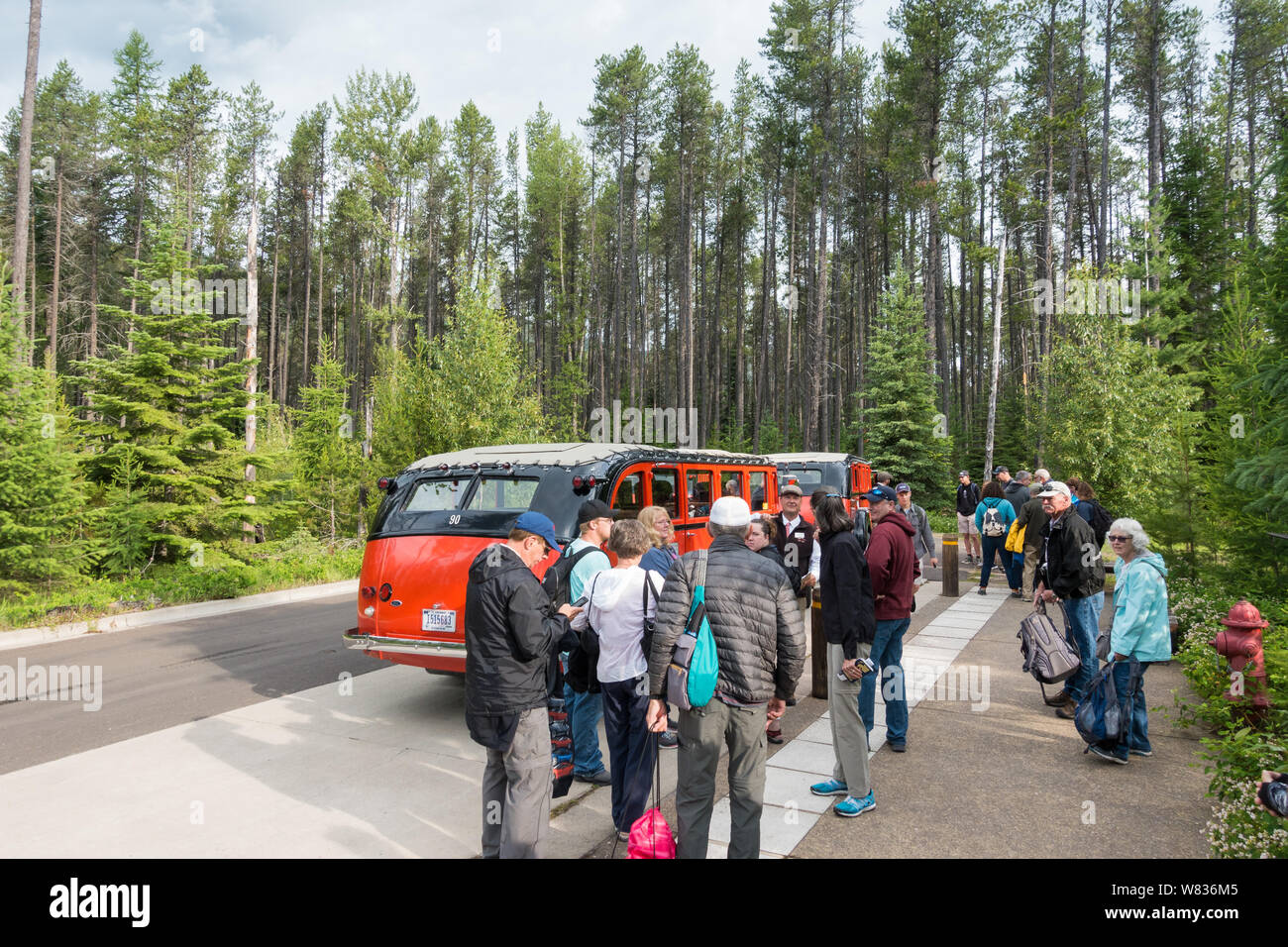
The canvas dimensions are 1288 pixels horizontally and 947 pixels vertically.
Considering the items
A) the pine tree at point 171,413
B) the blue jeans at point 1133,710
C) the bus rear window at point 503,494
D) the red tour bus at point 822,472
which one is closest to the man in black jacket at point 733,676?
the blue jeans at point 1133,710

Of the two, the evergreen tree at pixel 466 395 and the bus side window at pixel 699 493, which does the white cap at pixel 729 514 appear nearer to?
the bus side window at pixel 699 493

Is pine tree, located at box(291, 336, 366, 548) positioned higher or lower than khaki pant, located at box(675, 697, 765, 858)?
higher

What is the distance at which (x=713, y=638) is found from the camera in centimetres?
343

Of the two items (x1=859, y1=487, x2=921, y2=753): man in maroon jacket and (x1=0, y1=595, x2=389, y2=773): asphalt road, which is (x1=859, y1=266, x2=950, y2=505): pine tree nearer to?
(x1=0, y1=595, x2=389, y2=773): asphalt road

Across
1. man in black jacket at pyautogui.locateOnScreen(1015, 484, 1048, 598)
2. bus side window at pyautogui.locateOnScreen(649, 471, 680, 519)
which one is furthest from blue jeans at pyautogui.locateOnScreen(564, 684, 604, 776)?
man in black jacket at pyautogui.locateOnScreen(1015, 484, 1048, 598)

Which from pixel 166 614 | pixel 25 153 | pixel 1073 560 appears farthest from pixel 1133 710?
pixel 25 153

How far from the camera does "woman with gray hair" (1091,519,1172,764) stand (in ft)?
15.6

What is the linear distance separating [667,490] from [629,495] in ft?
3.24

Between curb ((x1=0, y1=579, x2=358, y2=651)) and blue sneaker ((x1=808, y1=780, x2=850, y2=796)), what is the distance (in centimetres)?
1064

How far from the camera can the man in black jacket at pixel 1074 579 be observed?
5922 mm

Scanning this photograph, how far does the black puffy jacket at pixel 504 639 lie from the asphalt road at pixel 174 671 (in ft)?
14.9

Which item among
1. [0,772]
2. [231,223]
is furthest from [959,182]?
[231,223]

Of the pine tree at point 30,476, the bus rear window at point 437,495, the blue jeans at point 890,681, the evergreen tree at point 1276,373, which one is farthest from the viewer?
the pine tree at point 30,476
